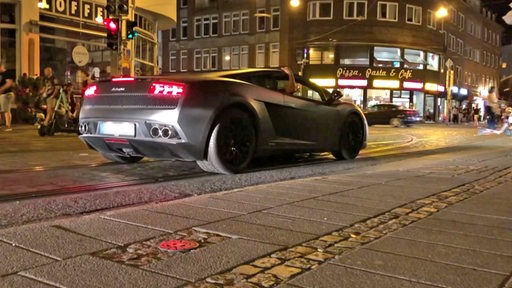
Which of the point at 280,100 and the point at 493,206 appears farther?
the point at 280,100

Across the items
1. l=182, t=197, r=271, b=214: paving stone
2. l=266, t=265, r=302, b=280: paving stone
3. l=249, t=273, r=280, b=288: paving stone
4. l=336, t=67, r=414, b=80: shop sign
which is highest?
l=336, t=67, r=414, b=80: shop sign

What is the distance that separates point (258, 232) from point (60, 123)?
12047mm

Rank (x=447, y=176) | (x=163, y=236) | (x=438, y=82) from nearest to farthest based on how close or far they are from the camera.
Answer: (x=163, y=236)
(x=447, y=176)
(x=438, y=82)

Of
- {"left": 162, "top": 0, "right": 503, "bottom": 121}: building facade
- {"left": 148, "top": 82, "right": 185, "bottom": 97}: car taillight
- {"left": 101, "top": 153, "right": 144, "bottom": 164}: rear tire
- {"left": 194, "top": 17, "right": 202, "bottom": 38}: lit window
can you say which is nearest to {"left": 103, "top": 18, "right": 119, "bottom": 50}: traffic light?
{"left": 101, "top": 153, "right": 144, "bottom": 164}: rear tire

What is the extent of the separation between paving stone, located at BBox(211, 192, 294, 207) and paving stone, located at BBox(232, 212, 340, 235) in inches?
20.8

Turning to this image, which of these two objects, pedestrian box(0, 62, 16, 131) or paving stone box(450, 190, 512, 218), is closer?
paving stone box(450, 190, 512, 218)

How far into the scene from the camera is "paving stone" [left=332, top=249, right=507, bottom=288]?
347 cm

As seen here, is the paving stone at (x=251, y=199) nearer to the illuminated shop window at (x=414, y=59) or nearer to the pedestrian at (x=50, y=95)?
the pedestrian at (x=50, y=95)

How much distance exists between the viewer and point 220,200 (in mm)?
5801

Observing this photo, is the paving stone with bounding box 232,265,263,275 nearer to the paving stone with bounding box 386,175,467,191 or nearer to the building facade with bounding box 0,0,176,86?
the paving stone with bounding box 386,175,467,191

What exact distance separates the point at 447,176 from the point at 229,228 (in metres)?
4.42

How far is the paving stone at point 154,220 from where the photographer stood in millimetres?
4635

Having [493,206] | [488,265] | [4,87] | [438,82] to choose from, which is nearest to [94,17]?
[4,87]

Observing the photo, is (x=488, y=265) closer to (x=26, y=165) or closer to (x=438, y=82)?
(x=26, y=165)
